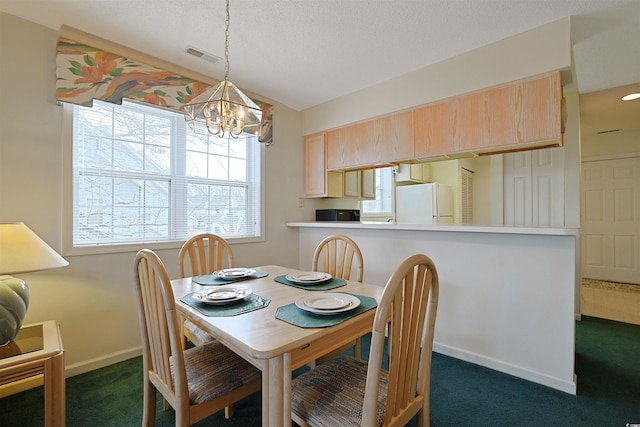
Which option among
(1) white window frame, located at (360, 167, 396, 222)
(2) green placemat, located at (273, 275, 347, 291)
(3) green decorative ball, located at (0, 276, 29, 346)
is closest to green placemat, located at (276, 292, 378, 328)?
(2) green placemat, located at (273, 275, 347, 291)

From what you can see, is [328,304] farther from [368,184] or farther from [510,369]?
[368,184]

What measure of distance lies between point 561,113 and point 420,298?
1.74 m

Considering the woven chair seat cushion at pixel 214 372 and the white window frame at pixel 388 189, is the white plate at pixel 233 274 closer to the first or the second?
the woven chair seat cushion at pixel 214 372

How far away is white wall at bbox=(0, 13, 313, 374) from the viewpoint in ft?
5.82

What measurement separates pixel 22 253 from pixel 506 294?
2.78 metres

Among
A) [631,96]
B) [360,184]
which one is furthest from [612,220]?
[360,184]

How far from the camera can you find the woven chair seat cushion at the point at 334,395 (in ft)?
3.27

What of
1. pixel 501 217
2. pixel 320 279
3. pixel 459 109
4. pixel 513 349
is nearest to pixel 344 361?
pixel 320 279

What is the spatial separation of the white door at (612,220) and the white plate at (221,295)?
5.28 m

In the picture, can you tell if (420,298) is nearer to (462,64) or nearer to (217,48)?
(462,64)

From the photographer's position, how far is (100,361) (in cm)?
207

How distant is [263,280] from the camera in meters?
1.81

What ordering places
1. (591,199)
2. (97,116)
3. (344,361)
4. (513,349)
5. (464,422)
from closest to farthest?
1. (344,361)
2. (464,422)
3. (513,349)
4. (97,116)
5. (591,199)

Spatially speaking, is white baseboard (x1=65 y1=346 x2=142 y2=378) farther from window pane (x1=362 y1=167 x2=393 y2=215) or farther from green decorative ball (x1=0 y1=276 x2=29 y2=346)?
window pane (x1=362 y1=167 x2=393 y2=215)
